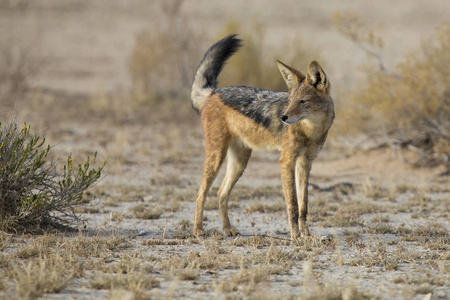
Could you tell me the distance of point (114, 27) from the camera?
141 ft

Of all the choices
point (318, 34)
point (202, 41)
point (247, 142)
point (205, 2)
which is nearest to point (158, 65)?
point (202, 41)

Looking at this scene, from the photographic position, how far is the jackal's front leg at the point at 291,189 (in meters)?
6.83

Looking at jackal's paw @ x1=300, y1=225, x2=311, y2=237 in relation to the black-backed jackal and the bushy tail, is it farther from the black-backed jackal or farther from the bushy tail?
the bushy tail

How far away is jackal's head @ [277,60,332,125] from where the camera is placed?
261 inches

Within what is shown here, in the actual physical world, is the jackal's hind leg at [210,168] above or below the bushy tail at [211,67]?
below

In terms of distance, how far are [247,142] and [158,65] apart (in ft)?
43.2

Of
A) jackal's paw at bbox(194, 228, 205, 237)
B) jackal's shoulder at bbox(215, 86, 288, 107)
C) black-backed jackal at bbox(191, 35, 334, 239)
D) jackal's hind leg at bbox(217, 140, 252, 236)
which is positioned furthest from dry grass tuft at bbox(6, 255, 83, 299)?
jackal's shoulder at bbox(215, 86, 288, 107)

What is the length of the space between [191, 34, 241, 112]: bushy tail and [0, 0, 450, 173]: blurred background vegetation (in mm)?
2308

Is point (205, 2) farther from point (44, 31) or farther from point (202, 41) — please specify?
point (202, 41)

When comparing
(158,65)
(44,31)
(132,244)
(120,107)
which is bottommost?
(132,244)

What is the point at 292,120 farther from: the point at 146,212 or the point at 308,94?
the point at 146,212

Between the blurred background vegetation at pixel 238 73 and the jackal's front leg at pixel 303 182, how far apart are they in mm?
3358

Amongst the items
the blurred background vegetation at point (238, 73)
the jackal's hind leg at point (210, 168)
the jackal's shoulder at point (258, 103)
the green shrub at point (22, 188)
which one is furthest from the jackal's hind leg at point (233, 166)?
the blurred background vegetation at point (238, 73)

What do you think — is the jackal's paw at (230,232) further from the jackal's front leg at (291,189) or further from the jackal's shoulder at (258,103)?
the jackal's shoulder at (258,103)
